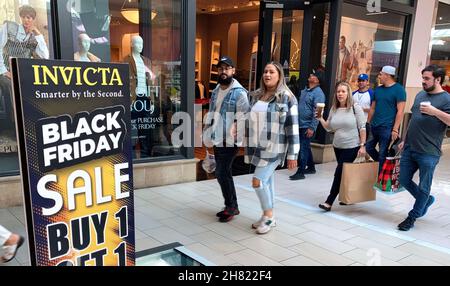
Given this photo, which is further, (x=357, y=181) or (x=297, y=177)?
(x=297, y=177)

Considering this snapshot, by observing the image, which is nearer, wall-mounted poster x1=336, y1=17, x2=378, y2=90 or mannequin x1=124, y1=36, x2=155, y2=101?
mannequin x1=124, y1=36, x2=155, y2=101

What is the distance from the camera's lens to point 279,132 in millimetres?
3443

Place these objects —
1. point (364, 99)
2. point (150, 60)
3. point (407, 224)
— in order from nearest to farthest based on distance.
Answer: point (407, 224) → point (150, 60) → point (364, 99)

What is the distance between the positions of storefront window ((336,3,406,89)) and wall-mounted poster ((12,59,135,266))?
232 inches

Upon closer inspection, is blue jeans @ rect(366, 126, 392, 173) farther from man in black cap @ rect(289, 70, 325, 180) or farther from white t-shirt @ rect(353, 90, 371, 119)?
man in black cap @ rect(289, 70, 325, 180)

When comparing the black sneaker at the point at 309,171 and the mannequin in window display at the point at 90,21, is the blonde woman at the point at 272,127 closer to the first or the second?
the mannequin in window display at the point at 90,21

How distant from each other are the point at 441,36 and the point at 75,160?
33.5 ft

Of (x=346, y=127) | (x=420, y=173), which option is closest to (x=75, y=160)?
(x=346, y=127)

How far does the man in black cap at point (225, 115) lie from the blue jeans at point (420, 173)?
5.88 feet

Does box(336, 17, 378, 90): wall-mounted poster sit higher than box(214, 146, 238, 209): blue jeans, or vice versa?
box(336, 17, 378, 90): wall-mounted poster

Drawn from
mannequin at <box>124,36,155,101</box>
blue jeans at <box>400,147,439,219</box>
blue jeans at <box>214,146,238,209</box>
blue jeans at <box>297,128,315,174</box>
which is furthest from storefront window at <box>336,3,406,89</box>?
blue jeans at <box>214,146,238,209</box>

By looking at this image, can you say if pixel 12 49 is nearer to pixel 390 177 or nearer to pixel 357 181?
pixel 357 181

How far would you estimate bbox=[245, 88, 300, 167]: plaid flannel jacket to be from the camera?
3412 mm
